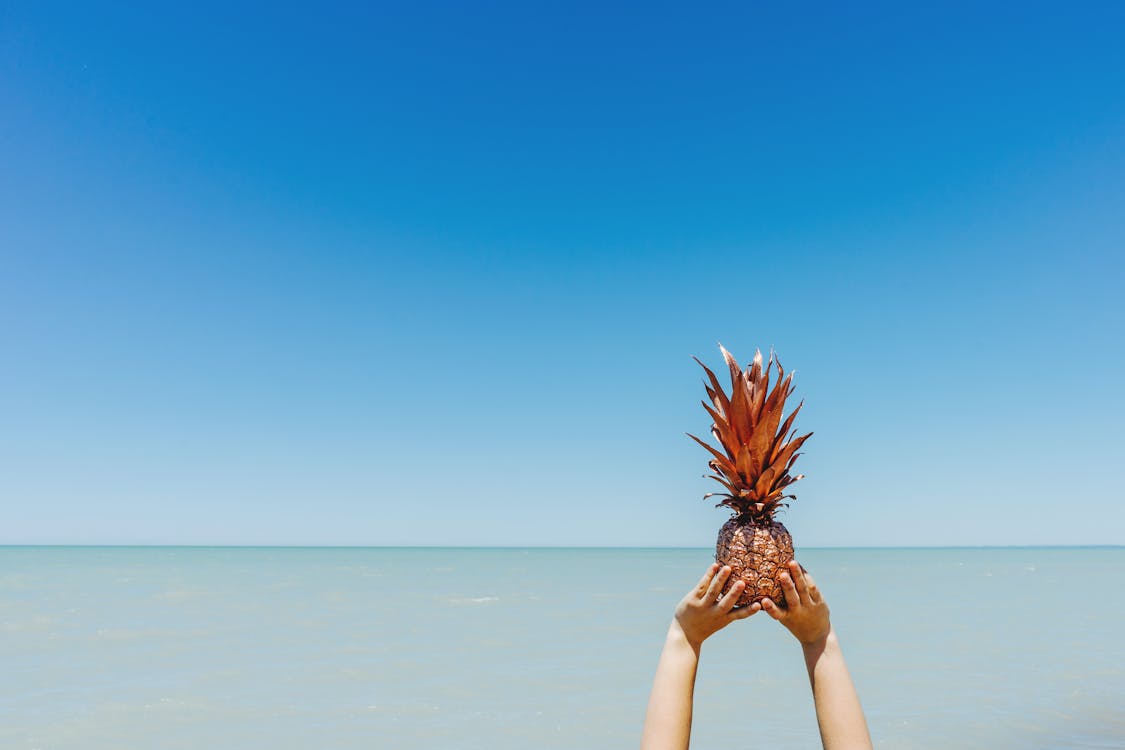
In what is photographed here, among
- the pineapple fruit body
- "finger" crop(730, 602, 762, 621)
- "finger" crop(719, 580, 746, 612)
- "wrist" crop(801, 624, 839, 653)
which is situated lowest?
"wrist" crop(801, 624, 839, 653)

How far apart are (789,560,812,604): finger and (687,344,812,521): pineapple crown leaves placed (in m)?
0.47

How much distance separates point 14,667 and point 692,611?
18921mm

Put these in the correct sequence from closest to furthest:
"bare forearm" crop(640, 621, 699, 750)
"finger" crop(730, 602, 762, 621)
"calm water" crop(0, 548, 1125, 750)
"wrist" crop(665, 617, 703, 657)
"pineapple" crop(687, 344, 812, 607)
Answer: "bare forearm" crop(640, 621, 699, 750)
"wrist" crop(665, 617, 703, 657)
"finger" crop(730, 602, 762, 621)
"pineapple" crop(687, 344, 812, 607)
"calm water" crop(0, 548, 1125, 750)

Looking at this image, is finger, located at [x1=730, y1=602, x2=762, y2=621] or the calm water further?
the calm water

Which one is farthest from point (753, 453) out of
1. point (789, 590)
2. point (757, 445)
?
point (789, 590)

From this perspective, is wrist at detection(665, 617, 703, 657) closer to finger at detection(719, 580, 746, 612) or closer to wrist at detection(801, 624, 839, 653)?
finger at detection(719, 580, 746, 612)

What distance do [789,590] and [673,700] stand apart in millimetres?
661

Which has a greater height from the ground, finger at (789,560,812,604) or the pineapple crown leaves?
the pineapple crown leaves

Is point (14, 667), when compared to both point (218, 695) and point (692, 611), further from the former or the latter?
point (692, 611)

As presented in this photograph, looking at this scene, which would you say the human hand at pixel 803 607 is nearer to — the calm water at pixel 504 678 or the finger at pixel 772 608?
the finger at pixel 772 608

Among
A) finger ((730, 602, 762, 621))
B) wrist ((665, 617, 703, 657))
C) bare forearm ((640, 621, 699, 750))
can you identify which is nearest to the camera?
bare forearm ((640, 621, 699, 750))

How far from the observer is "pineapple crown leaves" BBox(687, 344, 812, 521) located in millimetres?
3504

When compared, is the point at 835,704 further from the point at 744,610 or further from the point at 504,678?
the point at 504,678

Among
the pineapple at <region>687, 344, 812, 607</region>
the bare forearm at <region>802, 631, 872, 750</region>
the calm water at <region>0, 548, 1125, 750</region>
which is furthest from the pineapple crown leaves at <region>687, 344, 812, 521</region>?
the calm water at <region>0, 548, 1125, 750</region>
